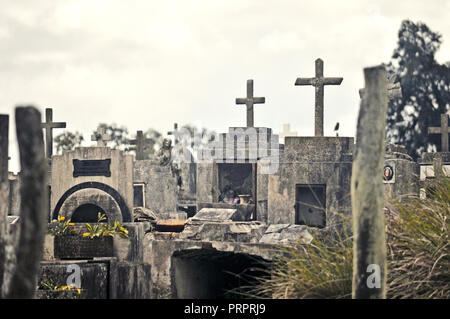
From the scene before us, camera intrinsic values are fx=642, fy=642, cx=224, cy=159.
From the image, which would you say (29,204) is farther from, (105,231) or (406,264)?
(105,231)

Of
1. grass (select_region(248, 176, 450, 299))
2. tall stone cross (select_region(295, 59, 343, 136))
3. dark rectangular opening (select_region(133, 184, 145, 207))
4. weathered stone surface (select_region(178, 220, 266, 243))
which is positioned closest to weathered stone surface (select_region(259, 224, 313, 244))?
weathered stone surface (select_region(178, 220, 266, 243))

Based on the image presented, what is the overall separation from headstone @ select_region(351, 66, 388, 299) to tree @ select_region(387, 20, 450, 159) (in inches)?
844

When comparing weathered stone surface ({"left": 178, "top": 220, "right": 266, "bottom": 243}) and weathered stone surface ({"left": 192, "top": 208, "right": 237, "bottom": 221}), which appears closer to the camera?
weathered stone surface ({"left": 178, "top": 220, "right": 266, "bottom": 243})

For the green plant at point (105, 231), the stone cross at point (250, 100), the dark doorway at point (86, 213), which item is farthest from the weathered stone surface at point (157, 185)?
the green plant at point (105, 231)

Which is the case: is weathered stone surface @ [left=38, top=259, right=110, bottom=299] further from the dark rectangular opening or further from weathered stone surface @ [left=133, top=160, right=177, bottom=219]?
the dark rectangular opening

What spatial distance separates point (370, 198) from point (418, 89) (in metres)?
22.7

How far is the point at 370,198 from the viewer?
5.66m

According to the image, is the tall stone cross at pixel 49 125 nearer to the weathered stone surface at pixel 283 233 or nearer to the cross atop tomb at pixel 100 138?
the cross atop tomb at pixel 100 138

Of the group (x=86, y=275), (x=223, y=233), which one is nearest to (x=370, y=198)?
(x=86, y=275)

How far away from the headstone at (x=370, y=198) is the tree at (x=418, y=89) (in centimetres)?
2143

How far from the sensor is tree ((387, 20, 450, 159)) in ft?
86.6

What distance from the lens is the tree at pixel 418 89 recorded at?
26391mm
